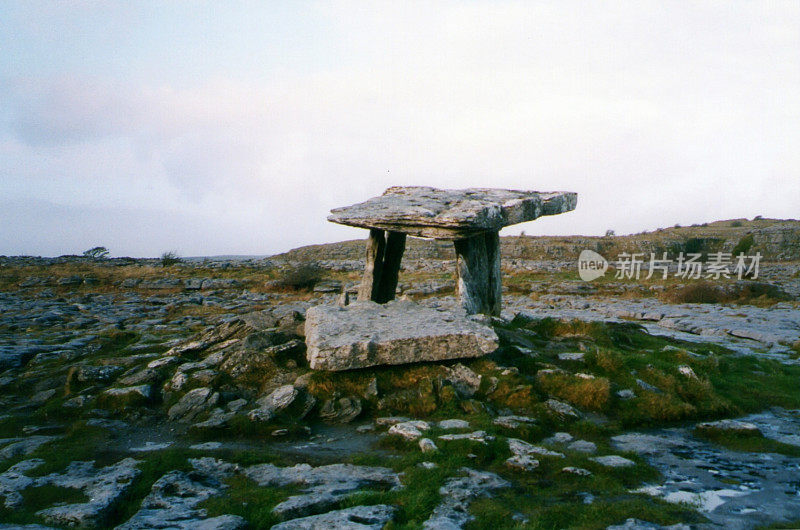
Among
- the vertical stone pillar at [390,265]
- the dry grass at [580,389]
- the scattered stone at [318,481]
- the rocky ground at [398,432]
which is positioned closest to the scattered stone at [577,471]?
the rocky ground at [398,432]

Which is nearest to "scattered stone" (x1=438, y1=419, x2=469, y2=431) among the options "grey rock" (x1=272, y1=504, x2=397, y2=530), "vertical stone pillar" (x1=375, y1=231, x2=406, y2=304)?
"grey rock" (x1=272, y1=504, x2=397, y2=530)

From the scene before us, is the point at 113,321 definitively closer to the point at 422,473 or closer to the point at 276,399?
the point at 276,399

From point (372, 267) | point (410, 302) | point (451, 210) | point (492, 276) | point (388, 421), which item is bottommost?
point (388, 421)

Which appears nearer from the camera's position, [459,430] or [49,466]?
[49,466]

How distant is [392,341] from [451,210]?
15.0ft

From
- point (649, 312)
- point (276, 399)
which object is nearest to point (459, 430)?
point (276, 399)

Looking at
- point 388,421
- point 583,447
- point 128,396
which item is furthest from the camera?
point 128,396

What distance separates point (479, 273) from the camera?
14523mm

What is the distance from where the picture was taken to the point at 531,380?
9.30 metres

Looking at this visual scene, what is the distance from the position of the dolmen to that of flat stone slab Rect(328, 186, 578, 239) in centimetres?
2

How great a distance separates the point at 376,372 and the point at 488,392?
6.28ft

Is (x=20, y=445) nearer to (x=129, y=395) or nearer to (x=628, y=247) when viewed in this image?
(x=129, y=395)

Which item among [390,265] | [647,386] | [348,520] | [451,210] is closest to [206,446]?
[348,520]

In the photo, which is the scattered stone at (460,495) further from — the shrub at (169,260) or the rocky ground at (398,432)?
the shrub at (169,260)
